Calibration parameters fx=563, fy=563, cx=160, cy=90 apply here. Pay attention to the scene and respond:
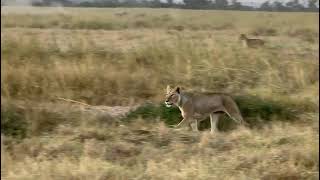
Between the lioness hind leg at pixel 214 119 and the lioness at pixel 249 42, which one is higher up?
the lioness at pixel 249 42

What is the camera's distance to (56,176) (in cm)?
426

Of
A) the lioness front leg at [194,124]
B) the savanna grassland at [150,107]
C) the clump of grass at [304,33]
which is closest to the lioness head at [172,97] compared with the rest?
the lioness front leg at [194,124]

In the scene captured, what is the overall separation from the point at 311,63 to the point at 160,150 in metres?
6.57

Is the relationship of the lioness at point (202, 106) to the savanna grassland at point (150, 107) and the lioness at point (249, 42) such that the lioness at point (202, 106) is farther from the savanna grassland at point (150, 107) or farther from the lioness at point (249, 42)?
the lioness at point (249, 42)

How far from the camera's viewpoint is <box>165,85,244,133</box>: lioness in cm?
695

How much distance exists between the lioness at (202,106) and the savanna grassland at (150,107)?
17 centimetres

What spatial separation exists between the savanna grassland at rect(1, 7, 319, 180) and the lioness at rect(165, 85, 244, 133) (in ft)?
0.56

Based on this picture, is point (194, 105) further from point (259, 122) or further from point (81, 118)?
point (81, 118)

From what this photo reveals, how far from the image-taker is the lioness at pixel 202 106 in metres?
6.95

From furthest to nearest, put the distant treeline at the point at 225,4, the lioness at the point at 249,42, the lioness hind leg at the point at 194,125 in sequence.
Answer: the lioness at the point at 249,42
the distant treeline at the point at 225,4
the lioness hind leg at the point at 194,125

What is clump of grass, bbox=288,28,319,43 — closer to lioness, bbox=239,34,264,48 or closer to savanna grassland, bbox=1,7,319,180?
savanna grassland, bbox=1,7,319,180

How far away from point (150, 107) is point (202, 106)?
34.9 inches

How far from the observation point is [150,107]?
757cm

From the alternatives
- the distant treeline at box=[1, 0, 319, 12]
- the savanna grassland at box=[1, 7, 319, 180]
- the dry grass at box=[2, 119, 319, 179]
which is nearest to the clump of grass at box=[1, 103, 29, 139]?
the savanna grassland at box=[1, 7, 319, 180]
